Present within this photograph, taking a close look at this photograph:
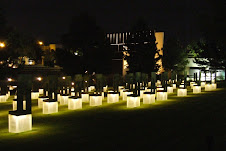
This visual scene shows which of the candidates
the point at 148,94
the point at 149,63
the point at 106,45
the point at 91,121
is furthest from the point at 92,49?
the point at 91,121

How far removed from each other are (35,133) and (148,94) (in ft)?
24.3

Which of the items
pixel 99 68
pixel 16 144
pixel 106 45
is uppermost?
pixel 106 45

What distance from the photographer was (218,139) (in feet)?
26.2

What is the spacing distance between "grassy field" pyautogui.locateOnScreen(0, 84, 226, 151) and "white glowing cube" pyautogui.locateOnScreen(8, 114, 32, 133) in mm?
199

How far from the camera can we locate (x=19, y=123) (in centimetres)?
947

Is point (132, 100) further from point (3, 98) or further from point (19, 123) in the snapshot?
point (3, 98)

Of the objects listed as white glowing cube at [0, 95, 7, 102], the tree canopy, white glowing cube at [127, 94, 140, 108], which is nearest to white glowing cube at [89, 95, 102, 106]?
white glowing cube at [127, 94, 140, 108]

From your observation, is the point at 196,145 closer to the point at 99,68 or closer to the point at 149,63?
the point at 99,68

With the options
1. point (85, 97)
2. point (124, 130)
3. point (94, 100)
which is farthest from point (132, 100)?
point (124, 130)

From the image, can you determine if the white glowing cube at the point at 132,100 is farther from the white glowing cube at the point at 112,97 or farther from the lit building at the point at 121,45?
the lit building at the point at 121,45

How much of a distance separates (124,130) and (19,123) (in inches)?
114

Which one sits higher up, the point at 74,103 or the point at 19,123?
the point at 74,103

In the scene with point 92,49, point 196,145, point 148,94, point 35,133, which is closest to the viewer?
point 196,145

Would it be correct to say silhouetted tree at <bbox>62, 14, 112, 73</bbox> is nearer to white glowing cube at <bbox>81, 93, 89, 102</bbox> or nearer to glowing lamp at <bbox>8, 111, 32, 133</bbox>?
white glowing cube at <bbox>81, 93, 89, 102</bbox>
